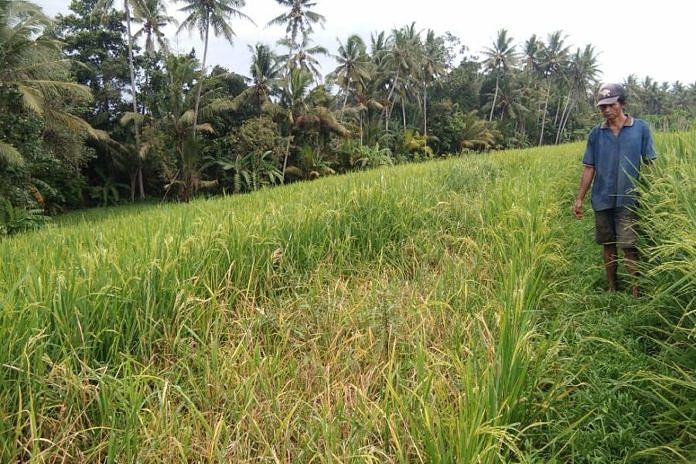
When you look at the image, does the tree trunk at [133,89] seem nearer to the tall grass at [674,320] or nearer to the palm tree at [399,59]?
the palm tree at [399,59]

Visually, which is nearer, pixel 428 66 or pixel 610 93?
pixel 610 93

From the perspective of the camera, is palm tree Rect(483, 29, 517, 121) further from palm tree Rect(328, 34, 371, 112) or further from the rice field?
the rice field

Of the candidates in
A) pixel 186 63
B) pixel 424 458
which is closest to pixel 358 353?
pixel 424 458

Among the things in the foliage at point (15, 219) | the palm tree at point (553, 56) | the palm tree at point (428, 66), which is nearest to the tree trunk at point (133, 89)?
the foliage at point (15, 219)

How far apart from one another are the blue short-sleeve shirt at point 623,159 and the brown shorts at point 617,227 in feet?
0.26

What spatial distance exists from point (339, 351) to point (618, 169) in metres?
2.77

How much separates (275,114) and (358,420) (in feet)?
73.4

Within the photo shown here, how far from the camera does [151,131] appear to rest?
2128 centimetres

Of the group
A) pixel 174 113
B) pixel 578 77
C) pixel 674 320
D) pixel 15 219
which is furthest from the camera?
pixel 578 77

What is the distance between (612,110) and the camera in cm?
350

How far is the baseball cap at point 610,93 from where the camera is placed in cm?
345

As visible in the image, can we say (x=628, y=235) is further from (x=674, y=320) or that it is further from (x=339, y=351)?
(x=339, y=351)

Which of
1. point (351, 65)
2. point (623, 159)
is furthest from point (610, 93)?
point (351, 65)

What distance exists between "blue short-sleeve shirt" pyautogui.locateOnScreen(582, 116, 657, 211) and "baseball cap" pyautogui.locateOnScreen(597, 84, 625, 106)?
25 cm
